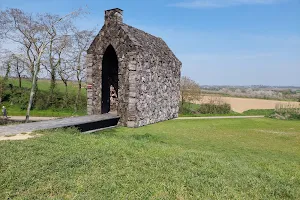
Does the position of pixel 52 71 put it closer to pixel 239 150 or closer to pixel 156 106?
pixel 156 106

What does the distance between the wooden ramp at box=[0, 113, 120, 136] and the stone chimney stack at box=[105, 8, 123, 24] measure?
17.0 feet

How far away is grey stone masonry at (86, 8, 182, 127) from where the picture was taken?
501 inches

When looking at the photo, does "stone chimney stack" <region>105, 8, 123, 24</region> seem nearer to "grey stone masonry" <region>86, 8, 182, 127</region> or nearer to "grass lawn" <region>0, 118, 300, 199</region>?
"grey stone masonry" <region>86, 8, 182, 127</region>

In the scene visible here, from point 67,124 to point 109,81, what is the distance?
5.92 metres

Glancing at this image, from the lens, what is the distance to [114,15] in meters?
13.5

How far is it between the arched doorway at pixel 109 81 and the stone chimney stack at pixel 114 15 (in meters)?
1.43

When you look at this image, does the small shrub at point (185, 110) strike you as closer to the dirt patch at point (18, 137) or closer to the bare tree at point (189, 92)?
the bare tree at point (189, 92)

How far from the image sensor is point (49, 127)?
361 inches

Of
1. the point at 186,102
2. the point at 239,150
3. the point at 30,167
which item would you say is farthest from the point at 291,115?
the point at 30,167

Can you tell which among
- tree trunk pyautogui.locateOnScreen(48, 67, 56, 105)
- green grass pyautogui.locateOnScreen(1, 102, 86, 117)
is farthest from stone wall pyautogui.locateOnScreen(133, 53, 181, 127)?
tree trunk pyautogui.locateOnScreen(48, 67, 56, 105)

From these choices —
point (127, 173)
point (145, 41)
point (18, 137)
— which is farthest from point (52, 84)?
point (127, 173)

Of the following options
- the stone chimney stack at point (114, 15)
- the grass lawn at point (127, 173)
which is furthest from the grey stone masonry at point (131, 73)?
the grass lawn at point (127, 173)

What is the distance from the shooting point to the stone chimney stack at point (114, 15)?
13445 millimetres

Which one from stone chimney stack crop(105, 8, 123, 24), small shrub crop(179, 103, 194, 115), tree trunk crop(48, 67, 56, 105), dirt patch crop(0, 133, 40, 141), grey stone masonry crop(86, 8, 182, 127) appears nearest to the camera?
dirt patch crop(0, 133, 40, 141)
